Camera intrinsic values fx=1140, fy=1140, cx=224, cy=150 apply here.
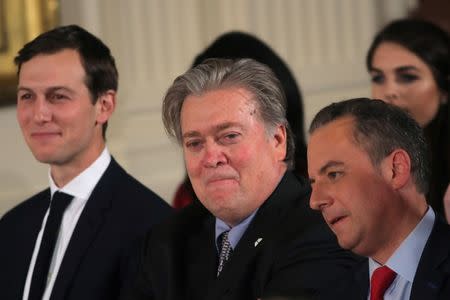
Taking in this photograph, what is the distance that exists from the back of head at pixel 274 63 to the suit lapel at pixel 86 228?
615 mm

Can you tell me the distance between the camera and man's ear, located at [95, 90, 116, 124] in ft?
12.4

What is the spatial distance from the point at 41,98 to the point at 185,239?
31.0 inches

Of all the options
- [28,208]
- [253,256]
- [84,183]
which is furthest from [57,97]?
[253,256]

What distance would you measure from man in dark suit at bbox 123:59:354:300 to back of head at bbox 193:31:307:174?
60 cm

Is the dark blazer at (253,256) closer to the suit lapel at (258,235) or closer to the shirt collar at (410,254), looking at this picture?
the suit lapel at (258,235)

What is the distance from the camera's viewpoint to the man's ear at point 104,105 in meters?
3.79

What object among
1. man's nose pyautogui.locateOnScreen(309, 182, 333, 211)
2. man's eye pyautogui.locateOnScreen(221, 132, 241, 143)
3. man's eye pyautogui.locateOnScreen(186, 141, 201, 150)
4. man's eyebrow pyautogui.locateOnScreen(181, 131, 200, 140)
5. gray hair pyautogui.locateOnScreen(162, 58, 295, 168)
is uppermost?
gray hair pyautogui.locateOnScreen(162, 58, 295, 168)

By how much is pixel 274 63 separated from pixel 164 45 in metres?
1.57

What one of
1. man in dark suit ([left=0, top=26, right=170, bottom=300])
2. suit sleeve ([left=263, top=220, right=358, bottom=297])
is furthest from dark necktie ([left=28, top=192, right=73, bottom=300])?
suit sleeve ([left=263, top=220, right=358, bottom=297])

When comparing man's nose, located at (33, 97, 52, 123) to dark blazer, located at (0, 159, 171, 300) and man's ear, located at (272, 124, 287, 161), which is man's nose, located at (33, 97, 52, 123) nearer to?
dark blazer, located at (0, 159, 171, 300)

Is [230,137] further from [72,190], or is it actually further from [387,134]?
[72,190]

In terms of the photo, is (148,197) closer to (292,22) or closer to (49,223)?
(49,223)

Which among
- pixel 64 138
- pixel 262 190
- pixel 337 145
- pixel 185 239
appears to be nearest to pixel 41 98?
pixel 64 138

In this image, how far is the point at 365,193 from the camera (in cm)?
250
